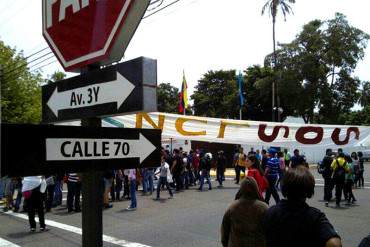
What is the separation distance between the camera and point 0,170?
1.91 metres

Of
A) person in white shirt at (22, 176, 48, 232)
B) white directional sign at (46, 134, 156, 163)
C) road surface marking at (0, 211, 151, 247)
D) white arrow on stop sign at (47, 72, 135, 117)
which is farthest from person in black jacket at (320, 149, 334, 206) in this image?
white arrow on stop sign at (47, 72, 135, 117)

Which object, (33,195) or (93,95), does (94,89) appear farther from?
(33,195)

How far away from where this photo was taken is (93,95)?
7.99 feet

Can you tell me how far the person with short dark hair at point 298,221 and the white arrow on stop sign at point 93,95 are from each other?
1.59 m

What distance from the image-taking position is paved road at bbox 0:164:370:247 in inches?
359

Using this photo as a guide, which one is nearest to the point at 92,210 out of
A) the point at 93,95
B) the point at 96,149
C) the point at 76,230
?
the point at 96,149

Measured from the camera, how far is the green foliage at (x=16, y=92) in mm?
28375

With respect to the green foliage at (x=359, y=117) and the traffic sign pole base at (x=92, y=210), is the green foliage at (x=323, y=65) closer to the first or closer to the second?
the green foliage at (x=359, y=117)

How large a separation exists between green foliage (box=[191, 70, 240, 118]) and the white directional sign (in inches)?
2216

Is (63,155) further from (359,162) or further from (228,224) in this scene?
(359,162)

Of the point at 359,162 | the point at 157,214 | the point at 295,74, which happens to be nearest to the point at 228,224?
the point at 157,214

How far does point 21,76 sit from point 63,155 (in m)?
32.2

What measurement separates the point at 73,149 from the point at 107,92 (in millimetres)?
364

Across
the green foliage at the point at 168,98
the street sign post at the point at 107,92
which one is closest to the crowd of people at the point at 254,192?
the street sign post at the point at 107,92
